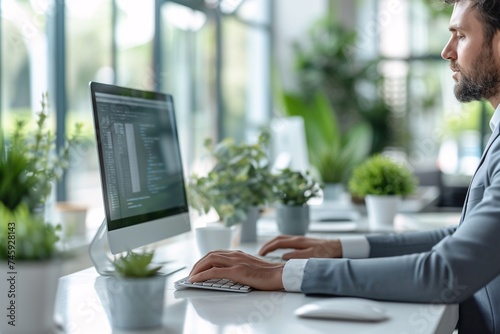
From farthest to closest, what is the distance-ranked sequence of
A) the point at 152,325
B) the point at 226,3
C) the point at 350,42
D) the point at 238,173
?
the point at 350,42
the point at 226,3
the point at 238,173
the point at 152,325

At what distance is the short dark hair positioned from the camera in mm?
1663

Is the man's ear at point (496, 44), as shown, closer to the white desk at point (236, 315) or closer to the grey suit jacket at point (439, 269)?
the grey suit jacket at point (439, 269)

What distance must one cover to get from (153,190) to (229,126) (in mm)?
5477

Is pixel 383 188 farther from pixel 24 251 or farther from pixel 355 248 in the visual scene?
pixel 24 251

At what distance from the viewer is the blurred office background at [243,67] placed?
4.10 metres

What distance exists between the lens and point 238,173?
2.24 m

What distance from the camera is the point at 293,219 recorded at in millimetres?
2291

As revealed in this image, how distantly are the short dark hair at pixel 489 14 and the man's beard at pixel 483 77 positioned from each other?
0.04 meters

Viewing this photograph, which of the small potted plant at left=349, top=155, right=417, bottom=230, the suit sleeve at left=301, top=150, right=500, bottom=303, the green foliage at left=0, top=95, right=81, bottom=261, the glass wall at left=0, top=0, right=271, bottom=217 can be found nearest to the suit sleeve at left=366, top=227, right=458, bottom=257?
the suit sleeve at left=301, top=150, right=500, bottom=303

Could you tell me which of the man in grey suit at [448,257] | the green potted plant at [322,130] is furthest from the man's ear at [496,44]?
the green potted plant at [322,130]

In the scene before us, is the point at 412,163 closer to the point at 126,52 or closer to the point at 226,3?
the point at 226,3

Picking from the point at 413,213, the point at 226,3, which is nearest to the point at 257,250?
the point at 413,213

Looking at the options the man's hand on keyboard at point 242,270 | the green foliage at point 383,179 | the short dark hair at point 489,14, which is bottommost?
the man's hand on keyboard at point 242,270

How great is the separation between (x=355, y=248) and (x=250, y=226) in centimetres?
52
